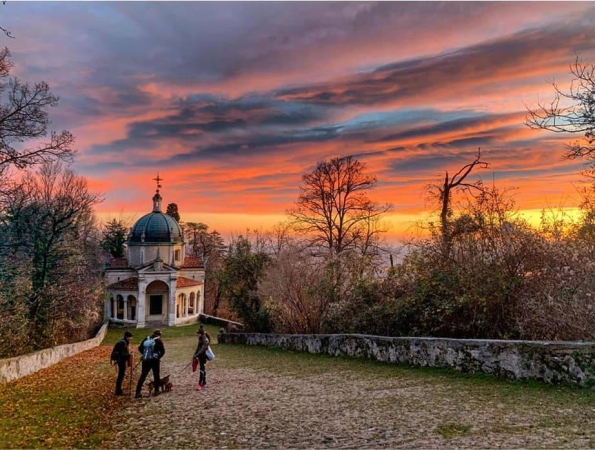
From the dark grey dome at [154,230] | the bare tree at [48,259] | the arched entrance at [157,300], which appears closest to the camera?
the bare tree at [48,259]

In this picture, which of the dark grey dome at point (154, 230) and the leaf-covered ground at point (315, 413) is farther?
the dark grey dome at point (154, 230)

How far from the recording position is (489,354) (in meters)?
11.6

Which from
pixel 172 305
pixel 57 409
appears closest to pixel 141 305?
pixel 172 305

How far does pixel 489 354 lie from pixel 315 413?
5.06 metres

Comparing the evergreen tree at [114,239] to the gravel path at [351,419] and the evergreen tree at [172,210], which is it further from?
the gravel path at [351,419]

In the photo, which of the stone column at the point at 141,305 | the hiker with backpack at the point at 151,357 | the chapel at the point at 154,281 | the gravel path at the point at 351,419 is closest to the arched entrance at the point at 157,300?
the chapel at the point at 154,281

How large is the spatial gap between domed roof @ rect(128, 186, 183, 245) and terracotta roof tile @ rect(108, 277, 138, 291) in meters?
4.43

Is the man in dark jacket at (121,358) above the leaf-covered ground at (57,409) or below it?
above

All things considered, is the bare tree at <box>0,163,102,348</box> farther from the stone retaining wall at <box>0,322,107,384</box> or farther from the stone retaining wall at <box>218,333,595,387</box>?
the stone retaining wall at <box>218,333,595,387</box>

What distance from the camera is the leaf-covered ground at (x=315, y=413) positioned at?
24.2 ft

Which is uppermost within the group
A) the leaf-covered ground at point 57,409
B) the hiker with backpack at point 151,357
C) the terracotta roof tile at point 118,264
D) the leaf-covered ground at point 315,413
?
the terracotta roof tile at point 118,264

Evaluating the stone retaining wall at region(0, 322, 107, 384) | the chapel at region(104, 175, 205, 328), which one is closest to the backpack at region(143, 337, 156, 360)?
the stone retaining wall at region(0, 322, 107, 384)

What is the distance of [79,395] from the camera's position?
42.7 feet

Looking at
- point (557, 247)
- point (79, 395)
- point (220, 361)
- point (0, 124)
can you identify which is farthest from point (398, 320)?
point (0, 124)
